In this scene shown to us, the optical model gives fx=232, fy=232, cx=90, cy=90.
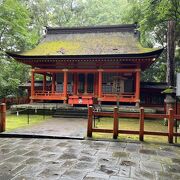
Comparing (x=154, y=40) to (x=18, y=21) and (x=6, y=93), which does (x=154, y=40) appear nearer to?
(x=18, y=21)

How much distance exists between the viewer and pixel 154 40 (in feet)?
95.2

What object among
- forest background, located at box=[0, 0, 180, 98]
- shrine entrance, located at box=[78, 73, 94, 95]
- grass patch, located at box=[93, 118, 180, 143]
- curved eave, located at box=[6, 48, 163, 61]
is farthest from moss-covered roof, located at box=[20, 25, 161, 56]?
grass patch, located at box=[93, 118, 180, 143]

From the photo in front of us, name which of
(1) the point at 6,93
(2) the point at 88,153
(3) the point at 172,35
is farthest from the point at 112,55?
(1) the point at 6,93

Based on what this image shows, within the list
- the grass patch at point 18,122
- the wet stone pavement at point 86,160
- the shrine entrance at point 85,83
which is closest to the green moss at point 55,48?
the shrine entrance at point 85,83

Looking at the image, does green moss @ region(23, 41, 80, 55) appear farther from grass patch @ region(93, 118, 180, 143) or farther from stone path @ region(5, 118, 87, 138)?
stone path @ region(5, 118, 87, 138)

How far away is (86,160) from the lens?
6.04 m

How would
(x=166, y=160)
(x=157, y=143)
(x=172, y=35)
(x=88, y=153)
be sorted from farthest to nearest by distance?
(x=172, y=35)
(x=157, y=143)
(x=88, y=153)
(x=166, y=160)

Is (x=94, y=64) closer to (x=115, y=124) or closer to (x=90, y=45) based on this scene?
(x=90, y=45)

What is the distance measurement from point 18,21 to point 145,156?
1764cm

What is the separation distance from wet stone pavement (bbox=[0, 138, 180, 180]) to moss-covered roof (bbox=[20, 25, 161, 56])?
1191 cm

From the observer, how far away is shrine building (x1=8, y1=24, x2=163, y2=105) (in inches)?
726

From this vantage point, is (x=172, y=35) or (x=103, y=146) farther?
(x=172, y=35)

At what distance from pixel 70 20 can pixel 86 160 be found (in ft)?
123

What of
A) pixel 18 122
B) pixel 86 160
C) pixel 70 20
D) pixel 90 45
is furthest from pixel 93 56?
pixel 70 20
